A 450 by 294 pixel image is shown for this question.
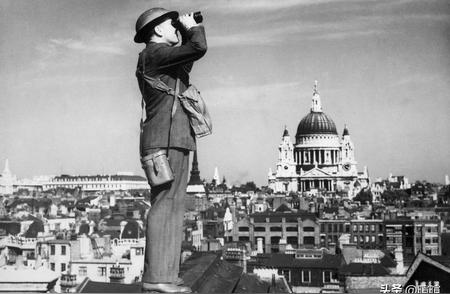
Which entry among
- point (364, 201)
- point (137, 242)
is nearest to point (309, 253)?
point (137, 242)

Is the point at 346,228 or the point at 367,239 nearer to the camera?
the point at 367,239

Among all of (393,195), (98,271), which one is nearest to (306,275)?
(98,271)

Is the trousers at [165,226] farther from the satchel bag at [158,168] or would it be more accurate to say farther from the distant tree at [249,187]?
the distant tree at [249,187]

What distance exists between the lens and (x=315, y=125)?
10500 cm

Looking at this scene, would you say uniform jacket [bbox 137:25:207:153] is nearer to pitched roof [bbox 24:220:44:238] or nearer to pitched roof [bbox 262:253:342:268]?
pitched roof [bbox 262:253:342:268]

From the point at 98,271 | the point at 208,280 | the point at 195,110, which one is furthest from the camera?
the point at 98,271

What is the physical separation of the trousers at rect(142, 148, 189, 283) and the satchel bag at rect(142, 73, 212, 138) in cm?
15

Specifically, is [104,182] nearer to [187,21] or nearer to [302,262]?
[302,262]

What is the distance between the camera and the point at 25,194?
69.8m

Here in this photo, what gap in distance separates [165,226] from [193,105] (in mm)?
651

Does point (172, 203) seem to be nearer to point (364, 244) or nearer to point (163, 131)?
point (163, 131)

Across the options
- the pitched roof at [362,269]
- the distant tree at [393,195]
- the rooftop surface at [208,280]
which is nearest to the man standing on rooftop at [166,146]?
the rooftop surface at [208,280]

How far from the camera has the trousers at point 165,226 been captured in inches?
149

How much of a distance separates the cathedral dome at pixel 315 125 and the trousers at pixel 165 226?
102029 millimetres
